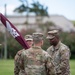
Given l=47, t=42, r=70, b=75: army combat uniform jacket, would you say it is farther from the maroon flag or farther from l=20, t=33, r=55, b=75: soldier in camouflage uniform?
l=20, t=33, r=55, b=75: soldier in camouflage uniform

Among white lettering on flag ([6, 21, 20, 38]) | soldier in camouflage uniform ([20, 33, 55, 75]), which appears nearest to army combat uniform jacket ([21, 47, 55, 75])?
soldier in camouflage uniform ([20, 33, 55, 75])

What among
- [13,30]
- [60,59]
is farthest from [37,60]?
[60,59]

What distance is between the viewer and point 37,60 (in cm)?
836

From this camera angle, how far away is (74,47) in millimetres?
65938

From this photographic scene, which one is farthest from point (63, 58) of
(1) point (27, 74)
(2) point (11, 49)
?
(2) point (11, 49)

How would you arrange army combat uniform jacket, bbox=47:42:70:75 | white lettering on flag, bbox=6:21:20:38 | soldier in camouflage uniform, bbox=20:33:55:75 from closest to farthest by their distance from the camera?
soldier in camouflage uniform, bbox=20:33:55:75 < white lettering on flag, bbox=6:21:20:38 < army combat uniform jacket, bbox=47:42:70:75

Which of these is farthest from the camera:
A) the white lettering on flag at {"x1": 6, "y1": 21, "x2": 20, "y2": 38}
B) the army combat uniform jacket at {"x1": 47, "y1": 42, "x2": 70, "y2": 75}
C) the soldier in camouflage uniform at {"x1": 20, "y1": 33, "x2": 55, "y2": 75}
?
the army combat uniform jacket at {"x1": 47, "y1": 42, "x2": 70, "y2": 75}

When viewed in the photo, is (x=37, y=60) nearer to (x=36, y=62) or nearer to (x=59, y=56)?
(x=36, y=62)

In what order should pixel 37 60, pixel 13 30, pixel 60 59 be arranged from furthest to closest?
pixel 60 59 → pixel 13 30 → pixel 37 60

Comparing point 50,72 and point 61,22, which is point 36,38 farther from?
point 61,22

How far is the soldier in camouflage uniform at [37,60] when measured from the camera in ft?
27.1

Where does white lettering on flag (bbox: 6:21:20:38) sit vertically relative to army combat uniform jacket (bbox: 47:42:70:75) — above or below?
above

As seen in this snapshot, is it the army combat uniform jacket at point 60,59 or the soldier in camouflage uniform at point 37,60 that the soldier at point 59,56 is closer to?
the army combat uniform jacket at point 60,59

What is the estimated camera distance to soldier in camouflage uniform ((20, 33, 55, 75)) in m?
8.27
